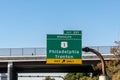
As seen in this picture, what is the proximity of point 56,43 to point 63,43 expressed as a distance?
24.3 inches

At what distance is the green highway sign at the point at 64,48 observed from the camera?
40219 millimetres

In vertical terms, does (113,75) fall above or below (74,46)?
below

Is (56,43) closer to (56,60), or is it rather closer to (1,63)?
(56,60)

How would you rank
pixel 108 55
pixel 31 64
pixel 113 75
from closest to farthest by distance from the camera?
pixel 113 75 < pixel 108 55 < pixel 31 64

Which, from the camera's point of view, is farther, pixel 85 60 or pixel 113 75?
pixel 85 60

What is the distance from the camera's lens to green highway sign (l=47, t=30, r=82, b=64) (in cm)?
4022

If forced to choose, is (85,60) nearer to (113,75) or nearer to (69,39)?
(113,75)

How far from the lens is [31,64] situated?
70.5m

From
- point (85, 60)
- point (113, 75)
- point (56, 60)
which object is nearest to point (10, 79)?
point (85, 60)

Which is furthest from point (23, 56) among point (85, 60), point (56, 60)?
point (56, 60)

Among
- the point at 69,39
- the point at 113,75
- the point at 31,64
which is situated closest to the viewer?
the point at 69,39

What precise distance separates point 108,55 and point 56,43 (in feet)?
82.7

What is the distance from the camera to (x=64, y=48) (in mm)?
40500

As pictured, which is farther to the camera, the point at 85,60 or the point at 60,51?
the point at 85,60
